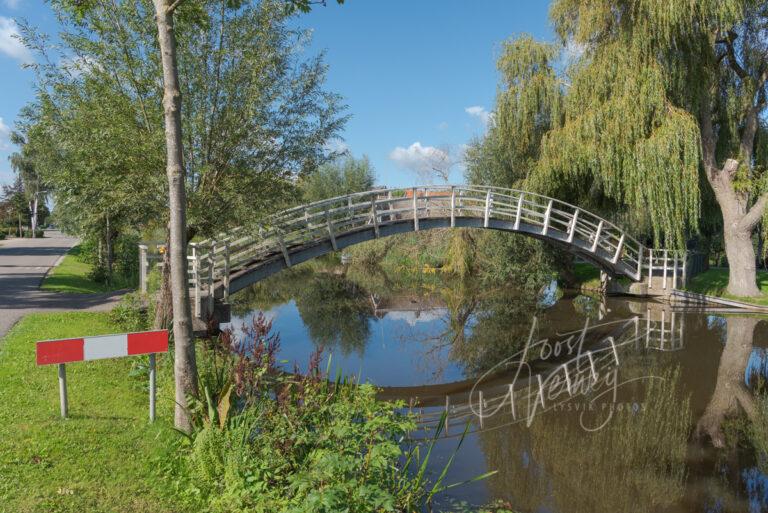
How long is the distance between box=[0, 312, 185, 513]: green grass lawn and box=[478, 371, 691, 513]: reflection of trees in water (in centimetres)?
351

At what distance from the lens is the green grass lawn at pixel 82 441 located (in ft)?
14.3

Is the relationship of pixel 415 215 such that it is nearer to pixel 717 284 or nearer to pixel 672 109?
pixel 672 109

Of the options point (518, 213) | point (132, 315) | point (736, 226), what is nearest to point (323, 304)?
point (518, 213)

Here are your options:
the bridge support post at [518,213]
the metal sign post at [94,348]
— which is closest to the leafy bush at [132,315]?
the metal sign post at [94,348]

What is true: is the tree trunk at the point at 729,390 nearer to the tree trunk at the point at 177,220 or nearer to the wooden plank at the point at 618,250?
the wooden plank at the point at 618,250

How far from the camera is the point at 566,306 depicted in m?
19.1

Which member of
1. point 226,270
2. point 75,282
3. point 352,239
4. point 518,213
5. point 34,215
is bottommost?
point 75,282

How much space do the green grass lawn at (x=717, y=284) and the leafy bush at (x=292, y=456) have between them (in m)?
15.7

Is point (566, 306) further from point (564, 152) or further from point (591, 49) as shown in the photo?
→ point (591, 49)

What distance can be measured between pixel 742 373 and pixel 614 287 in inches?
454

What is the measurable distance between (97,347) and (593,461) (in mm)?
5537

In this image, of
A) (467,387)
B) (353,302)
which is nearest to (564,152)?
(353,302)

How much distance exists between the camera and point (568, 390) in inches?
365

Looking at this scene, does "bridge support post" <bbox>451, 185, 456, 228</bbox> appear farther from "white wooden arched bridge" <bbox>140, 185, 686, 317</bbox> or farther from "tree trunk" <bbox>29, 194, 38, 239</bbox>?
"tree trunk" <bbox>29, 194, 38, 239</bbox>
